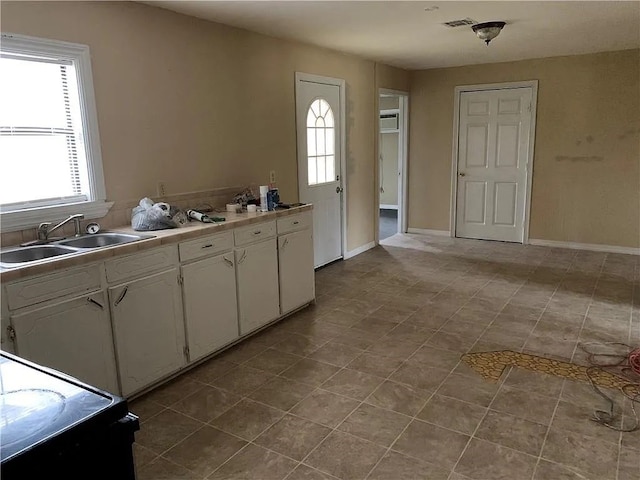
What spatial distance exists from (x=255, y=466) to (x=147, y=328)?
101 cm

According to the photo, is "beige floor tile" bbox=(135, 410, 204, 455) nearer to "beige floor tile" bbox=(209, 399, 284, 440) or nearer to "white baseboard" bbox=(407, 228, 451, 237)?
"beige floor tile" bbox=(209, 399, 284, 440)

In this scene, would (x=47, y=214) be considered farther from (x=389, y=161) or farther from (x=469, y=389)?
(x=389, y=161)

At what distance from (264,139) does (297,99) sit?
634 millimetres

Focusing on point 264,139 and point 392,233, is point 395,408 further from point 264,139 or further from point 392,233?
point 392,233

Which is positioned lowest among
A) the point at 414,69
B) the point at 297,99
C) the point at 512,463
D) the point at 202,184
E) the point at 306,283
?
the point at 512,463

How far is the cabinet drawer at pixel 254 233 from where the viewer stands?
3.31m

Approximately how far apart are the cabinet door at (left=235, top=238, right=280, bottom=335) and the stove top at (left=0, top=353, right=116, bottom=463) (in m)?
2.23

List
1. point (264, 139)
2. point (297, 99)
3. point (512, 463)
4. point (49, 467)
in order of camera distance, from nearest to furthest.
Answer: point (49, 467)
point (512, 463)
point (264, 139)
point (297, 99)

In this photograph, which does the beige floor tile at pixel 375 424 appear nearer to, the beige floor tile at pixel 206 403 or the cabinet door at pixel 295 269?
the beige floor tile at pixel 206 403

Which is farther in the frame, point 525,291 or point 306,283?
point 525,291

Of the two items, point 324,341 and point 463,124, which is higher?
point 463,124

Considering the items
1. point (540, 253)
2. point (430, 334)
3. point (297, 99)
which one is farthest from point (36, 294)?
point (540, 253)

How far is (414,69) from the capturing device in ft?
22.0

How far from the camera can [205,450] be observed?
7.43ft
